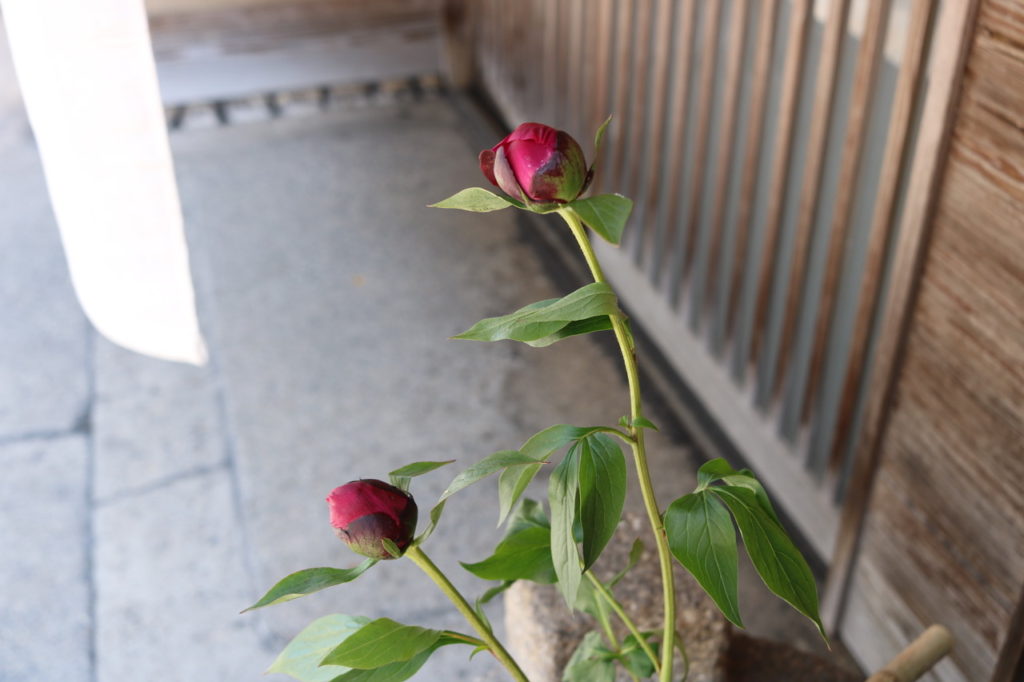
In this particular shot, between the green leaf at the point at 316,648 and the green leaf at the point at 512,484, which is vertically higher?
the green leaf at the point at 512,484

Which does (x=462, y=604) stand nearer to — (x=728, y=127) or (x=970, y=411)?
(x=970, y=411)

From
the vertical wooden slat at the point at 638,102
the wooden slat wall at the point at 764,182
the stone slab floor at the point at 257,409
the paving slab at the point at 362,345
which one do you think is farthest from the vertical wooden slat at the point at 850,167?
the vertical wooden slat at the point at 638,102

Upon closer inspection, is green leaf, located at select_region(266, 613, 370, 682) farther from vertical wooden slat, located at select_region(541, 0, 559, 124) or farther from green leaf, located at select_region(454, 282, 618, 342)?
vertical wooden slat, located at select_region(541, 0, 559, 124)

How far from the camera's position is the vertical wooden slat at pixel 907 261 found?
41.7 inches

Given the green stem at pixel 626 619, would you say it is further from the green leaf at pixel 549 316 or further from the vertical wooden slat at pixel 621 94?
the vertical wooden slat at pixel 621 94

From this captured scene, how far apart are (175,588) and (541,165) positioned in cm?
133

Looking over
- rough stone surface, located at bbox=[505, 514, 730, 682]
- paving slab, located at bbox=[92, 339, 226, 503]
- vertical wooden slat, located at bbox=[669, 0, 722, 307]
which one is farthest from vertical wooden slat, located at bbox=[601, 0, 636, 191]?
rough stone surface, located at bbox=[505, 514, 730, 682]

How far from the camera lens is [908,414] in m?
1.28

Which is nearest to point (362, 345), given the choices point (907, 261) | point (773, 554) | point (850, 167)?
point (850, 167)

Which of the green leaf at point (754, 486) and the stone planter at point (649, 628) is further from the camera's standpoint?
the stone planter at point (649, 628)

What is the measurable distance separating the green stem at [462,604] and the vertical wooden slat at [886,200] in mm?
794

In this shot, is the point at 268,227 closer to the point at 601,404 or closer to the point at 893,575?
the point at 601,404

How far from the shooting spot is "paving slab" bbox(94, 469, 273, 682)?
1571 mm

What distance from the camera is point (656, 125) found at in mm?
2021
